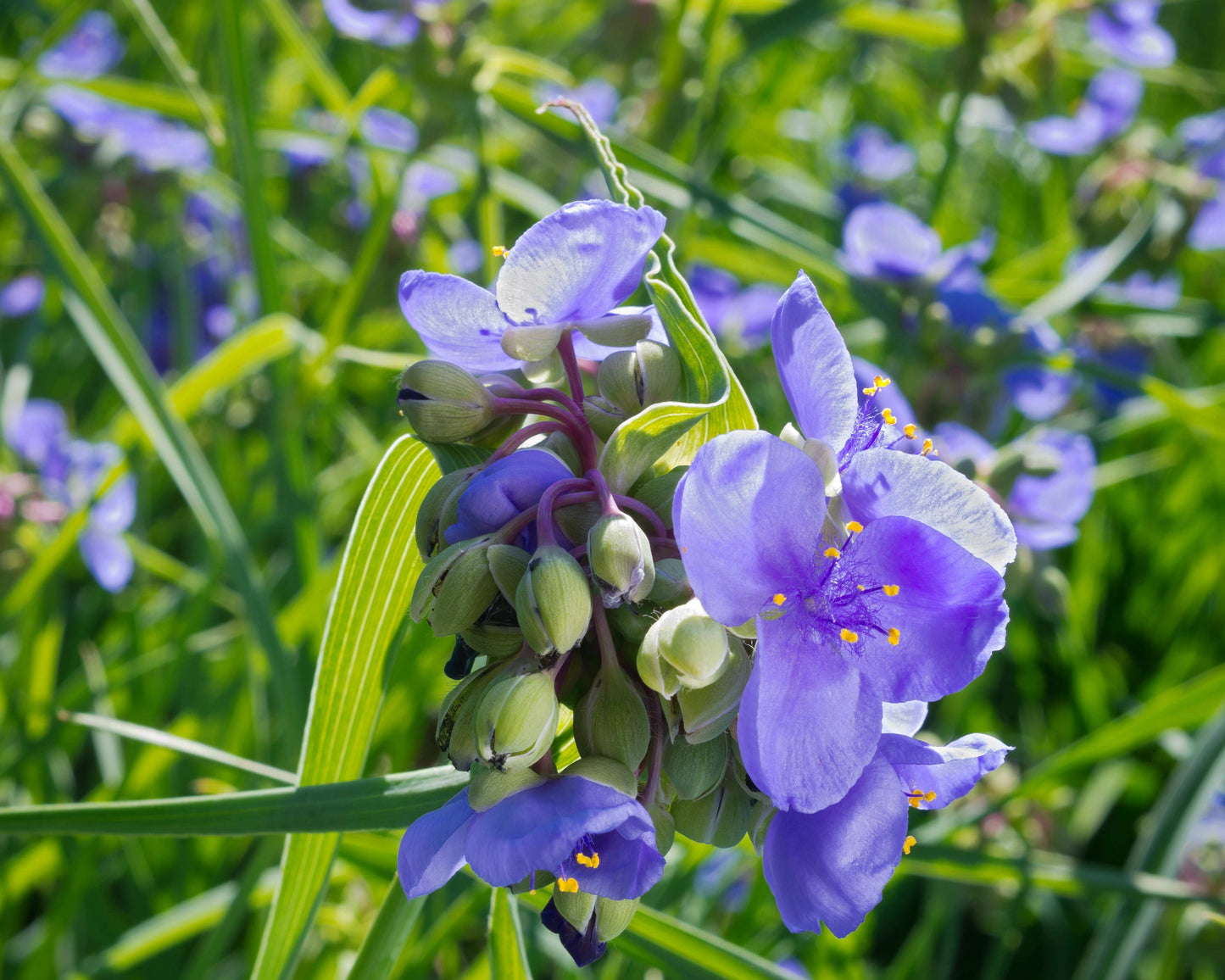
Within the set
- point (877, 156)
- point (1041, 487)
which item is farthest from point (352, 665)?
point (877, 156)

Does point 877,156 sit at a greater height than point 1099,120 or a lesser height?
lesser

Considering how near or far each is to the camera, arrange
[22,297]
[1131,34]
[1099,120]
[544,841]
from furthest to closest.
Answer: [1099,120] → [22,297] → [1131,34] → [544,841]

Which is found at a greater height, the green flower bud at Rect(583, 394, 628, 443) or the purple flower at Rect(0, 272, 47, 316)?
the green flower bud at Rect(583, 394, 628, 443)

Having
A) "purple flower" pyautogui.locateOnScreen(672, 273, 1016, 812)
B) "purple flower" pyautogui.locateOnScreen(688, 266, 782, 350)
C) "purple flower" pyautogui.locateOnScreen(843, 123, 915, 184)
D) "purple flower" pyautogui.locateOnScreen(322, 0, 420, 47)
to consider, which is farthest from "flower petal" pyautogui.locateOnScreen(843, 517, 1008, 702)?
"purple flower" pyautogui.locateOnScreen(843, 123, 915, 184)

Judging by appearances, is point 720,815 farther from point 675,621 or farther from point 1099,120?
point 1099,120

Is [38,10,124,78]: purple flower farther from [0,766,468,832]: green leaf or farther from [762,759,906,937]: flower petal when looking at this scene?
[762,759,906,937]: flower petal

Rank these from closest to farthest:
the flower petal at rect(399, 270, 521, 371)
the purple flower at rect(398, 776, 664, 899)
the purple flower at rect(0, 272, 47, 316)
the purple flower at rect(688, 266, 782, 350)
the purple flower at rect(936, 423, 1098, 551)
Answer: the purple flower at rect(398, 776, 664, 899) → the flower petal at rect(399, 270, 521, 371) → the purple flower at rect(936, 423, 1098, 551) → the purple flower at rect(688, 266, 782, 350) → the purple flower at rect(0, 272, 47, 316)

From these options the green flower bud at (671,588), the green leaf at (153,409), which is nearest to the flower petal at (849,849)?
the green flower bud at (671,588)
